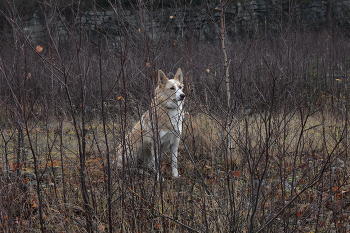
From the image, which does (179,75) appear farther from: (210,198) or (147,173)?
(210,198)

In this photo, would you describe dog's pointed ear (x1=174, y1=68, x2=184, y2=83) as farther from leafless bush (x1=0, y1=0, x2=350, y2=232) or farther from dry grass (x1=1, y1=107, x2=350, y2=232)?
dry grass (x1=1, y1=107, x2=350, y2=232)

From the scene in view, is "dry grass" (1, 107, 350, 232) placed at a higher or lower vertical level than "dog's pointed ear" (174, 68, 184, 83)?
lower

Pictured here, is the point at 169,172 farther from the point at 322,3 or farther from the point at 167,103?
the point at 322,3

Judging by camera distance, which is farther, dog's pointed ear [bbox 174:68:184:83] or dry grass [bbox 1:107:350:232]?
dog's pointed ear [bbox 174:68:184:83]

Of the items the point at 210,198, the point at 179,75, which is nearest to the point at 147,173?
the point at 210,198

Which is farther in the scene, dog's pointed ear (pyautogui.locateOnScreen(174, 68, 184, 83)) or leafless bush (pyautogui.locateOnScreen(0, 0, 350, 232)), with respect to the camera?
dog's pointed ear (pyautogui.locateOnScreen(174, 68, 184, 83))

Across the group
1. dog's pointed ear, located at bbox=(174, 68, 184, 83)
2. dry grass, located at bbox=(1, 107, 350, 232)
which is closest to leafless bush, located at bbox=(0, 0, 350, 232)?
dry grass, located at bbox=(1, 107, 350, 232)

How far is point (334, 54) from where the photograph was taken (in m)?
8.14

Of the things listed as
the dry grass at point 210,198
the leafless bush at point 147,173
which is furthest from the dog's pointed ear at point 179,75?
the dry grass at point 210,198

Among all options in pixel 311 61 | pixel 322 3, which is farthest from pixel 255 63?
pixel 322 3

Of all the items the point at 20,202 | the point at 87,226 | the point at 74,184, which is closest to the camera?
the point at 87,226

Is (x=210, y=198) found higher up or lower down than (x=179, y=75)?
lower down

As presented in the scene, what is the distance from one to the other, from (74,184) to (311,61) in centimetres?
816

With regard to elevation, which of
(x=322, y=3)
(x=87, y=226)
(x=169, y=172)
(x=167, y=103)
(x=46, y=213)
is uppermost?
(x=322, y=3)
